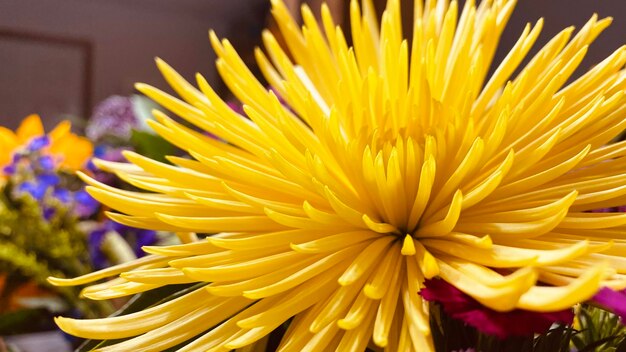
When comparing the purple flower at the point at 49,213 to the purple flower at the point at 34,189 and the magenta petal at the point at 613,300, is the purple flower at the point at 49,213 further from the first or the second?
the magenta petal at the point at 613,300

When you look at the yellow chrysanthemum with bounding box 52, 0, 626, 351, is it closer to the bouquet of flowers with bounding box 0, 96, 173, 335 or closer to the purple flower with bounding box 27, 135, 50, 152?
the bouquet of flowers with bounding box 0, 96, 173, 335

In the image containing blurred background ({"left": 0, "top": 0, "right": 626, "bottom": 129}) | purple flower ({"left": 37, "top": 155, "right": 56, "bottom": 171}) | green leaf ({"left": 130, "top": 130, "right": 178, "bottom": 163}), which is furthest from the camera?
blurred background ({"left": 0, "top": 0, "right": 626, "bottom": 129})

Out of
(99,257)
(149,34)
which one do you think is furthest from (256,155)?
(149,34)

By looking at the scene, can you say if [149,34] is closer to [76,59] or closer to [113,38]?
[113,38]

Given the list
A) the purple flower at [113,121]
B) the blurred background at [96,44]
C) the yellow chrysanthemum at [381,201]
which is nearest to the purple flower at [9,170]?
the purple flower at [113,121]

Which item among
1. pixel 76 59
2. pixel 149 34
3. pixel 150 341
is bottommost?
pixel 150 341

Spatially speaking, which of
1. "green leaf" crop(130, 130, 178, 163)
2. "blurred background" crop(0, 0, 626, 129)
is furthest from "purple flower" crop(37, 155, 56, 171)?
"blurred background" crop(0, 0, 626, 129)
